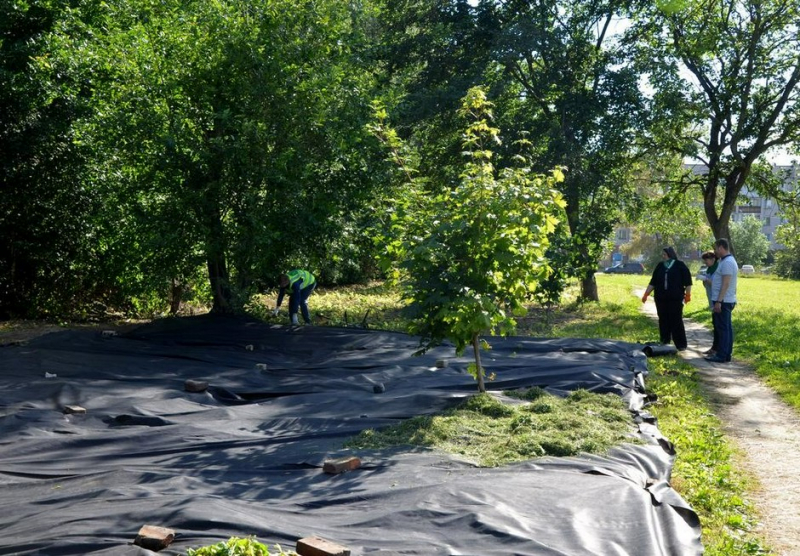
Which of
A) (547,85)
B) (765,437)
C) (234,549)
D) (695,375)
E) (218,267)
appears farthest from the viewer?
(547,85)

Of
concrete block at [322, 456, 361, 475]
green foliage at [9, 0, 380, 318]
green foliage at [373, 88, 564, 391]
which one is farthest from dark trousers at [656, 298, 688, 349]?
concrete block at [322, 456, 361, 475]

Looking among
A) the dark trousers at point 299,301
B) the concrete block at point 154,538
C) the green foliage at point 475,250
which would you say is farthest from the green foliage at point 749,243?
the concrete block at point 154,538

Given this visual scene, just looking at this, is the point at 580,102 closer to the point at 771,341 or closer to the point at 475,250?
the point at 771,341

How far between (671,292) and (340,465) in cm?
812

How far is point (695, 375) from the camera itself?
9750 mm

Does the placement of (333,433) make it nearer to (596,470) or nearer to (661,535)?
(596,470)

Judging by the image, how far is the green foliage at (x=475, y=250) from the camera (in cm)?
639

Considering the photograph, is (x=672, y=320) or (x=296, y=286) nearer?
(x=672, y=320)

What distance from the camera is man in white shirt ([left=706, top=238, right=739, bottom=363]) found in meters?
10.5

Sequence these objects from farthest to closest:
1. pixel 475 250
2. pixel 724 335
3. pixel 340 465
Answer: pixel 724 335 < pixel 475 250 < pixel 340 465

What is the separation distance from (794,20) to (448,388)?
14.8 meters

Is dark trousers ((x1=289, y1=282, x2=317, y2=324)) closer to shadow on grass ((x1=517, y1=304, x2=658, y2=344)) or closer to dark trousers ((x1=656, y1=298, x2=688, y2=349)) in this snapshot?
shadow on grass ((x1=517, y1=304, x2=658, y2=344))

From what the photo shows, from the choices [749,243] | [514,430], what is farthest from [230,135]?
[749,243]

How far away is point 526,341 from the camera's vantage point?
1015 cm
